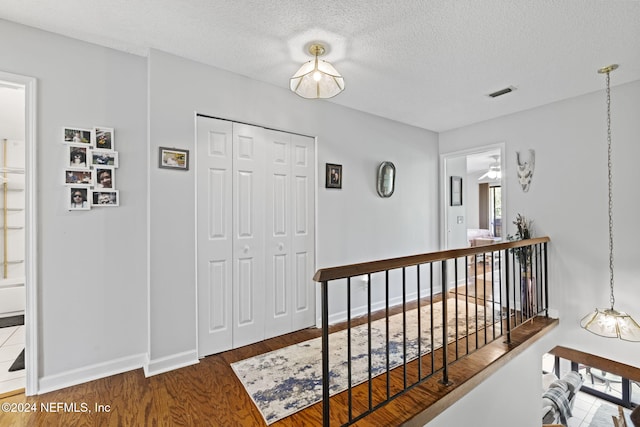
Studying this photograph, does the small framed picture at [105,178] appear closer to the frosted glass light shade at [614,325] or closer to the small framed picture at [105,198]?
the small framed picture at [105,198]

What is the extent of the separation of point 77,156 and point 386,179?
307 centimetres

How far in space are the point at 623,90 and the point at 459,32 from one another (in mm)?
2154

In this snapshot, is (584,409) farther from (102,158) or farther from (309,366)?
(102,158)

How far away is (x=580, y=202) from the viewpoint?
10.1 ft

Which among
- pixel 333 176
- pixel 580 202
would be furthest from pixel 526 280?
pixel 333 176

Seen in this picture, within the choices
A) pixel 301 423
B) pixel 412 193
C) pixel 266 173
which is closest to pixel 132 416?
pixel 301 423

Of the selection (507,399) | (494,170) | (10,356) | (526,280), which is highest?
(494,170)

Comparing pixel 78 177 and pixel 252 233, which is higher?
pixel 78 177

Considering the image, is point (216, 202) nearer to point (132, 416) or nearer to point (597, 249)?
point (132, 416)

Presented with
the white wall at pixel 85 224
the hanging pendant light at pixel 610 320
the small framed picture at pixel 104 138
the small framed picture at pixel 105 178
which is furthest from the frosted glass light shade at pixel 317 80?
the hanging pendant light at pixel 610 320

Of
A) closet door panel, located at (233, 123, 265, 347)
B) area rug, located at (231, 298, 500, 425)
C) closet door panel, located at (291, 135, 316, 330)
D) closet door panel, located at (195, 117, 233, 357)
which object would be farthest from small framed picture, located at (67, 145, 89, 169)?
area rug, located at (231, 298, 500, 425)

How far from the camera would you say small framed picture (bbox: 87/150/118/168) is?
209 centimetres

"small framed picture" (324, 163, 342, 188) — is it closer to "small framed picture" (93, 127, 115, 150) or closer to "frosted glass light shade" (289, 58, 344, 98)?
"frosted glass light shade" (289, 58, 344, 98)

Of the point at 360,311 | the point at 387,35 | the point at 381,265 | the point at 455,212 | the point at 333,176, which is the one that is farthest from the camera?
the point at 455,212
